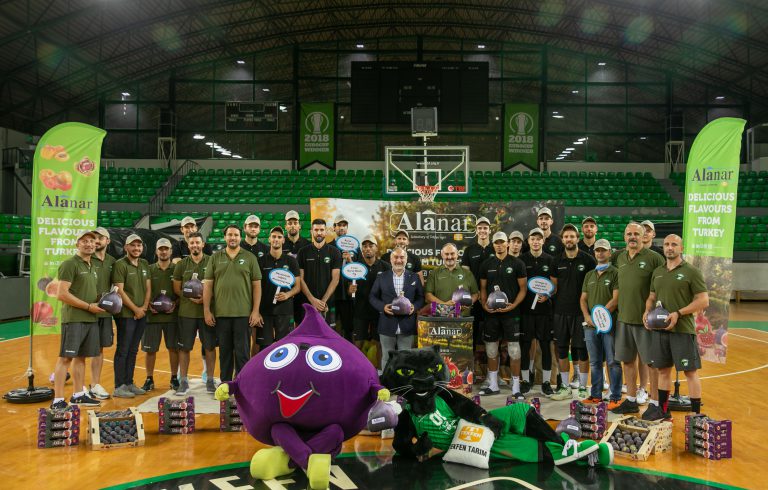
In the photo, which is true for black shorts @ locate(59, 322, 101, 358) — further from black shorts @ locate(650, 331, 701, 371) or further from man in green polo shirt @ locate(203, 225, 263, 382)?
black shorts @ locate(650, 331, 701, 371)

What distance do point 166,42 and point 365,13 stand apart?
277 inches

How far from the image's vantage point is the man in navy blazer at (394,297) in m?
6.63

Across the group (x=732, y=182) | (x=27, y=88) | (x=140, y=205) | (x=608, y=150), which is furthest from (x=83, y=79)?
(x=732, y=182)

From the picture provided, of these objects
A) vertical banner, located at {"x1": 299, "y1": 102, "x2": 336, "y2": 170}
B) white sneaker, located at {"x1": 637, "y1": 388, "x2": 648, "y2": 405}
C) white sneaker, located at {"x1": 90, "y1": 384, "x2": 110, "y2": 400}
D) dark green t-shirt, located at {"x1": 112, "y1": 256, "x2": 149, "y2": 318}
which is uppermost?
vertical banner, located at {"x1": 299, "y1": 102, "x2": 336, "y2": 170}

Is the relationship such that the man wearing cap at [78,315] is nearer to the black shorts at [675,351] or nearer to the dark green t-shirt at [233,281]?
the dark green t-shirt at [233,281]

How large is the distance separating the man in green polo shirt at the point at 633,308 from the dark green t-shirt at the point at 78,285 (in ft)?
17.5

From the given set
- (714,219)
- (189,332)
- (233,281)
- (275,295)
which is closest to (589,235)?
(714,219)

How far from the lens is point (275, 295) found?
6.74 m

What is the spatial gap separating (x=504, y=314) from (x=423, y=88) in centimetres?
1238

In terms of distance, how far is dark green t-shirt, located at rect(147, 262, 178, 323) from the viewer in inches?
278

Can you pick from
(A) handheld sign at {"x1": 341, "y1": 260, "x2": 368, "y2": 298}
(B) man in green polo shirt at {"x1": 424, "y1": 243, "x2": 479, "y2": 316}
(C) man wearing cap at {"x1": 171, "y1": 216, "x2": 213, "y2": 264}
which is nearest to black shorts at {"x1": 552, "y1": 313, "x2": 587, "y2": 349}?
(B) man in green polo shirt at {"x1": 424, "y1": 243, "x2": 479, "y2": 316}

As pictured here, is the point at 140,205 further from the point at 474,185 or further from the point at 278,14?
the point at 474,185

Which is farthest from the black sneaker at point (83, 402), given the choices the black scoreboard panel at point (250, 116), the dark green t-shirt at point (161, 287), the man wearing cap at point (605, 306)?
the black scoreboard panel at point (250, 116)

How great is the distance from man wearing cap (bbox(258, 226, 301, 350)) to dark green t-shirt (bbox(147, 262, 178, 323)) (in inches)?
42.6
